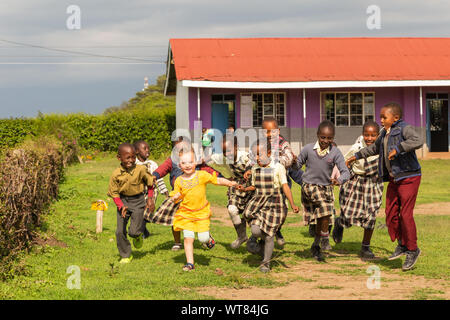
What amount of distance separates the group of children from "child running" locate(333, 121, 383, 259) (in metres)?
0.01

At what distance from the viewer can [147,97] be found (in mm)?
63531

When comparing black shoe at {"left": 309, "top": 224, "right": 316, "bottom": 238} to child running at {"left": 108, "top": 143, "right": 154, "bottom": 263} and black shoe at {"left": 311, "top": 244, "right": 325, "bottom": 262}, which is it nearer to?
black shoe at {"left": 311, "top": 244, "right": 325, "bottom": 262}

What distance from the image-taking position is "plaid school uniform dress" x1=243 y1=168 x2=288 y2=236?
754cm

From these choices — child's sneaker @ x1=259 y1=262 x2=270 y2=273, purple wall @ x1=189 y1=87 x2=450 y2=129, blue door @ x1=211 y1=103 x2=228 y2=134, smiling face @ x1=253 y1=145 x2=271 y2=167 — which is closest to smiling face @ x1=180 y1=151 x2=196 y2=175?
smiling face @ x1=253 y1=145 x2=271 y2=167

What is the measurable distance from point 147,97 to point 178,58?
122 feet

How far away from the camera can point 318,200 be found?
8.04m

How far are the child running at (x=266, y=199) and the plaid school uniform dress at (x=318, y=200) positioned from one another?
0.51 meters

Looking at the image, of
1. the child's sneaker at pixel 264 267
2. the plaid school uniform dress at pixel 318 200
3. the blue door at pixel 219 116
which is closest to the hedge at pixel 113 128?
the blue door at pixel 219 116

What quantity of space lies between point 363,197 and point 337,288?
7.75 feet

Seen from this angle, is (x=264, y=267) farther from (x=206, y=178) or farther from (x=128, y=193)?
(x=128, y=193)

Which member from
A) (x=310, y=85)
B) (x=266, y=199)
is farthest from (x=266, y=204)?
(x=310, y=85)

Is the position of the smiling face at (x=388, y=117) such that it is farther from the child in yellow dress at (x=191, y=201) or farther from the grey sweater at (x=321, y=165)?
the child in yellow dress at (x=191, y=201)
